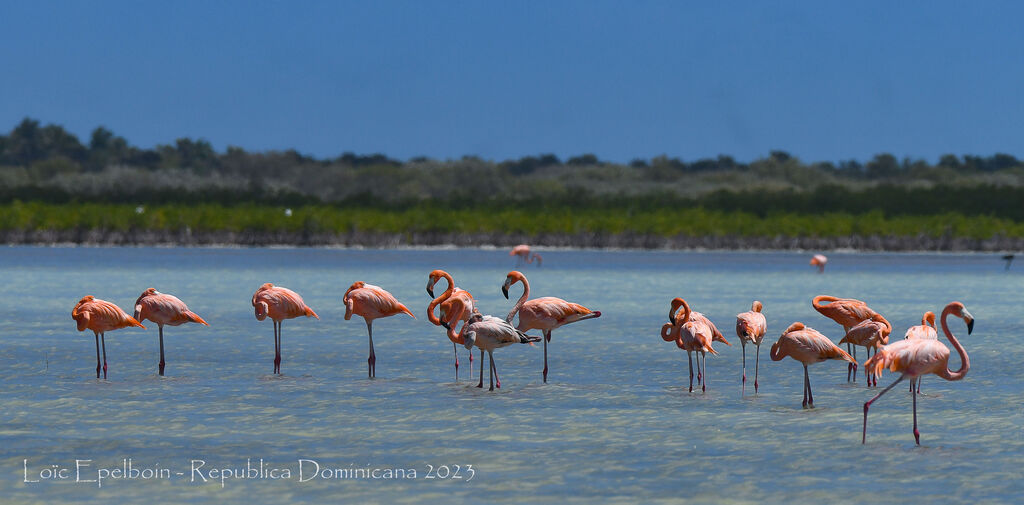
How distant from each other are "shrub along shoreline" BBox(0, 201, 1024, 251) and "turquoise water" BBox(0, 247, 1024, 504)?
33.9 meters

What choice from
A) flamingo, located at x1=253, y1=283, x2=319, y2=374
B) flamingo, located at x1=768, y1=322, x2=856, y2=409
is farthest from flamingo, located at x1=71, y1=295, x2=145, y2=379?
flamingo, located at x1=768, y1=322, x2=856, y2=409

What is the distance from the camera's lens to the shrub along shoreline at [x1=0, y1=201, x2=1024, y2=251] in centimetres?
5403

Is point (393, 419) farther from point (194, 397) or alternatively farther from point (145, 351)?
point (145, 351)

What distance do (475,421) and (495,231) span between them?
151 ft

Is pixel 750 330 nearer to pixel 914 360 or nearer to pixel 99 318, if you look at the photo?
pixel 914 360

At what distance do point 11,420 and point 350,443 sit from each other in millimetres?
2744

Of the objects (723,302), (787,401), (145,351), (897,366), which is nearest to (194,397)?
(145,351)

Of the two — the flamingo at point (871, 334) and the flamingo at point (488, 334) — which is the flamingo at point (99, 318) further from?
the flamingo at point (871, 334)

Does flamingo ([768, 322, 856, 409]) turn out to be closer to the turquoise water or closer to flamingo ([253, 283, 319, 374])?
the turquoise water

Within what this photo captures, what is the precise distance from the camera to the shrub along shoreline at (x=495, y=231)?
177 feet

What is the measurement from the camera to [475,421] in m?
10.2

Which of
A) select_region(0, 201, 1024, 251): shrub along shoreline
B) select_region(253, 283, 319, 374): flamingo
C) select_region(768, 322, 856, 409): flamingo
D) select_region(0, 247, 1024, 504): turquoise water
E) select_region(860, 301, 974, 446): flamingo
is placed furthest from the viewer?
select_region(0, 201, 1024, 251): shrub along shoreline

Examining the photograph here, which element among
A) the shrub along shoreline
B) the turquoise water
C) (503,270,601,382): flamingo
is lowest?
the turquoise water

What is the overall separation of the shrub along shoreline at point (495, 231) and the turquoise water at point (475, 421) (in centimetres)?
3389
